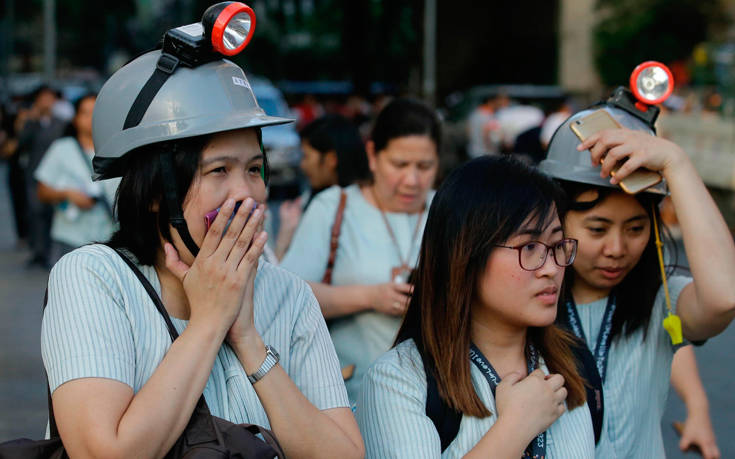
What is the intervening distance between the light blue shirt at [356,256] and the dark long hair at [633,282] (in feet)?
3.43

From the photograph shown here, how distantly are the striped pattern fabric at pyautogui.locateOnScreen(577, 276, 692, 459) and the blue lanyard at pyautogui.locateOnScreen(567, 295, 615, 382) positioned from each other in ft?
0.06

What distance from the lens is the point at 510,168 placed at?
2664 millimetres

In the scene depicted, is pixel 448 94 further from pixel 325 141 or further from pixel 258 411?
pixel 258 411

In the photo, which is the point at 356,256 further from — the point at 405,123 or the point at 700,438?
the point at 700,438

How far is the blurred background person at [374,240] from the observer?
396cm

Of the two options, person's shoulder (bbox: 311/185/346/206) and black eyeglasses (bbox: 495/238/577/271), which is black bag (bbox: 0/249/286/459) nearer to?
black eyeglasses (bbox: 495/238/577/271)

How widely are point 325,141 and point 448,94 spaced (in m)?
39.1

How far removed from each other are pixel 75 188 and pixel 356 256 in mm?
3461

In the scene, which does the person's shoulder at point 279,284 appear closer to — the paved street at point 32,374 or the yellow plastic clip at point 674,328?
the yellow plastic clip at point 674,328

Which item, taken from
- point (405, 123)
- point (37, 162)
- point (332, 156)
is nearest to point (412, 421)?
point (405, 123)

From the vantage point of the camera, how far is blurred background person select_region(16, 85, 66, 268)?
1159 cm

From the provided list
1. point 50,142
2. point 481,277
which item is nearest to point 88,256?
point 481,277

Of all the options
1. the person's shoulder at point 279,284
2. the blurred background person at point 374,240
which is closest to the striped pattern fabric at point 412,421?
the person's shoulder at point 279,284

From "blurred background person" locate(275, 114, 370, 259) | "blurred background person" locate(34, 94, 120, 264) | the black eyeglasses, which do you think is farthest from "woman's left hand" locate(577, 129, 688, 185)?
"blurred background person" locate(34, 94, 120, 264)
